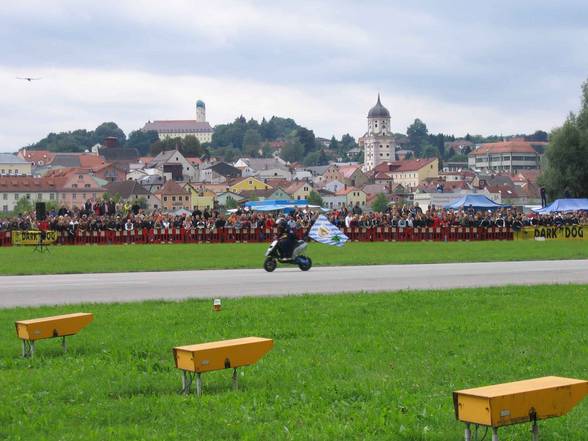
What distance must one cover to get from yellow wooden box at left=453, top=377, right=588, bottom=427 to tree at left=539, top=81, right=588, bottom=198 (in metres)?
68.1

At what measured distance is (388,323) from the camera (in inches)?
633

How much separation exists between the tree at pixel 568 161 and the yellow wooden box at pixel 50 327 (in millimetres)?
64750

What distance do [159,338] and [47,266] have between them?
17.6m

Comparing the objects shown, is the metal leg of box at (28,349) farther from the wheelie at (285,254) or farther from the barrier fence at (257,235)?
the barrier fence at (257,235)

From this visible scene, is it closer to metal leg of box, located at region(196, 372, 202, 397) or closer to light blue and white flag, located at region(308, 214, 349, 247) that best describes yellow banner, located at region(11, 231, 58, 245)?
light blue and white flag, located at region(308, 214, 349, 247)

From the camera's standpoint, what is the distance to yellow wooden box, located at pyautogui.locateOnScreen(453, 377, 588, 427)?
27.0ft

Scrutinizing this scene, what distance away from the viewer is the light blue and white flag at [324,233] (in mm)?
45281

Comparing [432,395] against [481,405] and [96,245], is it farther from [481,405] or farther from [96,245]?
[96,245]

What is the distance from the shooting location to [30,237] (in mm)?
47438

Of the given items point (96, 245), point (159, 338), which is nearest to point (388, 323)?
point (159, 338)

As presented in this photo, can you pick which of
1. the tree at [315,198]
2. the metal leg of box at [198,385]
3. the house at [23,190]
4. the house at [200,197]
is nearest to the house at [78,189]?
the house at [23,190]

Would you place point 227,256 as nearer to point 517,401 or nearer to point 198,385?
point 198,385

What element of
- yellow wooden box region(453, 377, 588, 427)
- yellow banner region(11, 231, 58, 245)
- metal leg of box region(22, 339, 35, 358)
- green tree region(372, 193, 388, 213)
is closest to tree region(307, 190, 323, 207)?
green tree region(372, 193, 388, 213)

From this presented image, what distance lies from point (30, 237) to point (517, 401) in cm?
4137
